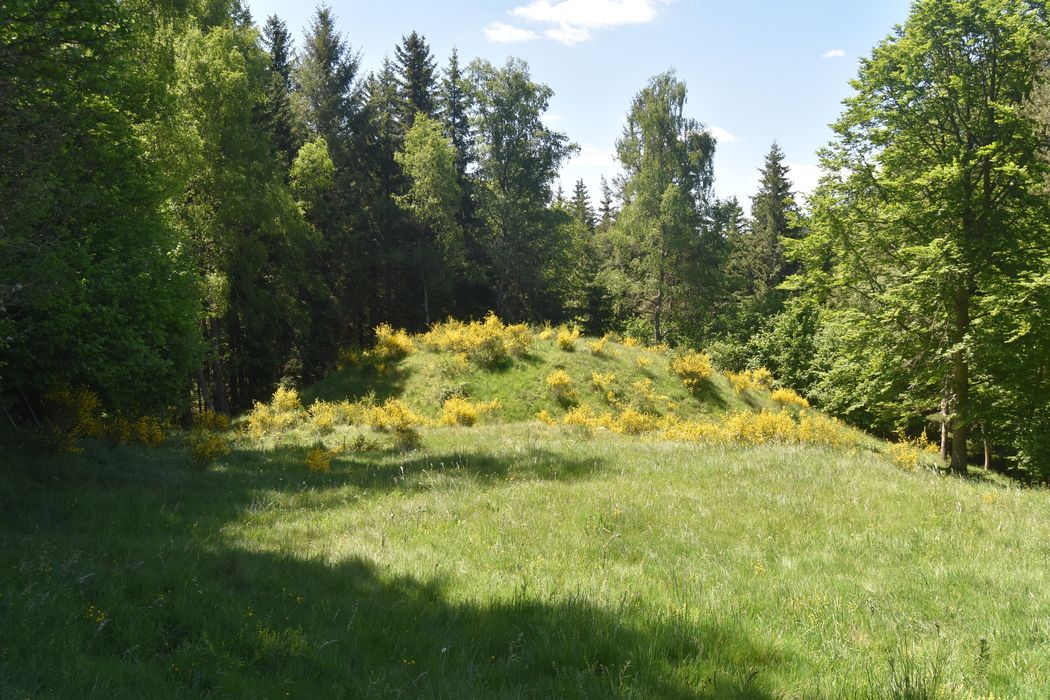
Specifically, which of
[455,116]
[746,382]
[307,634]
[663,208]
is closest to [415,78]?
[455,116]

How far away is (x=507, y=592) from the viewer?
5195mm

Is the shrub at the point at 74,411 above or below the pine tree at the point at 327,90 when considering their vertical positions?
below

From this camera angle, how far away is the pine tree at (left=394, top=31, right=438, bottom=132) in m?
40.2

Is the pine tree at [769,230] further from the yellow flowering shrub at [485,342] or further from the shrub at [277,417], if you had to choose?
the shrub at [277,417]

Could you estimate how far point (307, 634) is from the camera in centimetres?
419

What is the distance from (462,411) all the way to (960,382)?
50.1 ft

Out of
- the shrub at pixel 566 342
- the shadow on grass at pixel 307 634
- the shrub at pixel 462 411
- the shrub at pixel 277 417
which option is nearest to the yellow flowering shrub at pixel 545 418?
the shrub at pixel 462 411

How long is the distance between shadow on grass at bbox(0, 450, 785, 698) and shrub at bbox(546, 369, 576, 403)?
641 inches

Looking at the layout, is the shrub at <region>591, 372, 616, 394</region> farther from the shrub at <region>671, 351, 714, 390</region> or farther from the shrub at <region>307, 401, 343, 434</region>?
the shrub at <region>307, 401, 343, 434</region>

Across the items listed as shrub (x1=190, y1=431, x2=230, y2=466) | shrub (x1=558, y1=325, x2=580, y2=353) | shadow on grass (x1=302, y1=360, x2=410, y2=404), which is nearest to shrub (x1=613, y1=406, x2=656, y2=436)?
shrub (x1=558, y1=325, x2=580, y2=353)

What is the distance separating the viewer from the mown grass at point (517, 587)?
367 cm

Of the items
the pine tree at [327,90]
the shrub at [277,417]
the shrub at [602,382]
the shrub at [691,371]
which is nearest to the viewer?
the shrub at [277,417]

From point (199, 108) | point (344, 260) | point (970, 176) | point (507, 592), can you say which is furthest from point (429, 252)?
point (507, 592)

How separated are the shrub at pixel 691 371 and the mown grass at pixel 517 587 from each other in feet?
46.1
